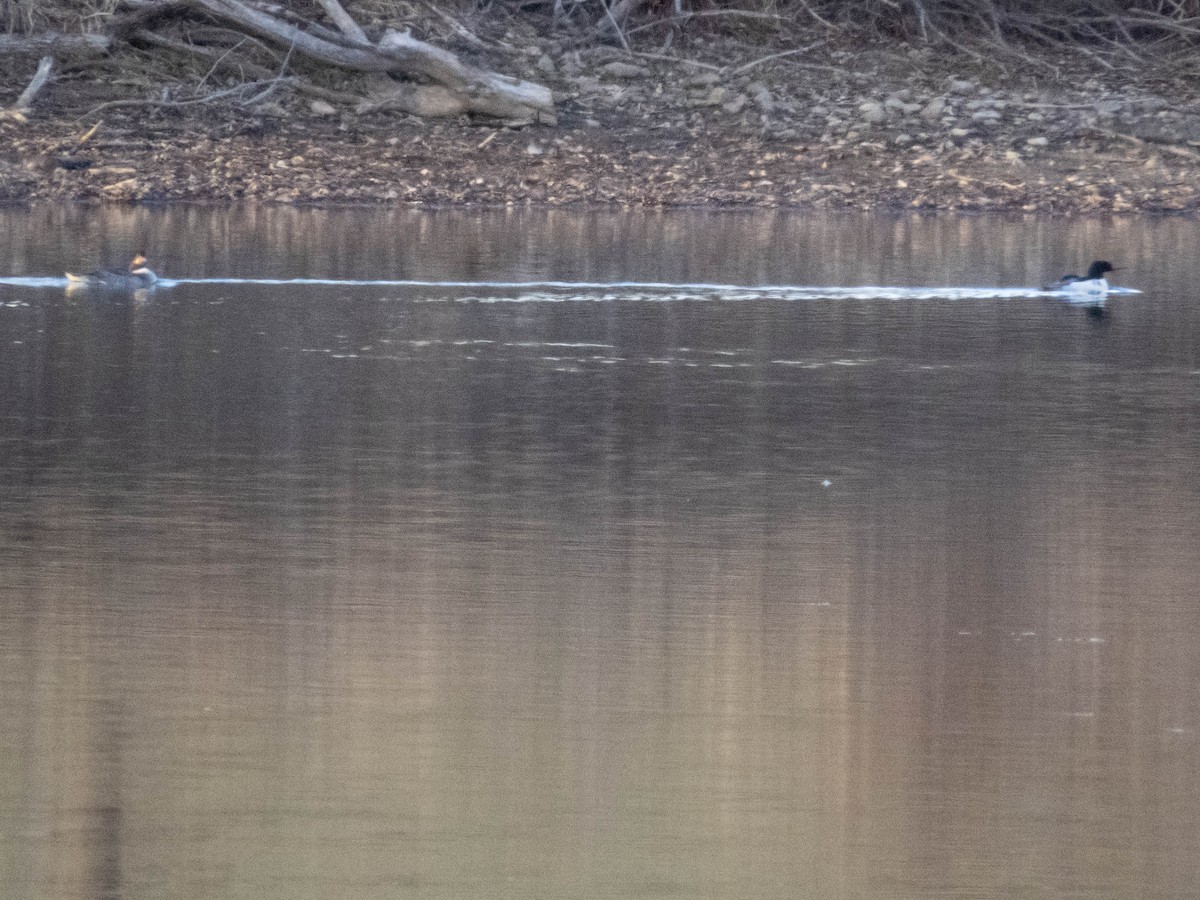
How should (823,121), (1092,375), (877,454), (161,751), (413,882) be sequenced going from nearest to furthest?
(413,882), (161,751), (877,454), (1092,375), (823,121)

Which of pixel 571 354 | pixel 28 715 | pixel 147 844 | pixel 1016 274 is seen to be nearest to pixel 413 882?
pixel 147 844

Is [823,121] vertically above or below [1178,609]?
above

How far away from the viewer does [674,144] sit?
29.2 meters

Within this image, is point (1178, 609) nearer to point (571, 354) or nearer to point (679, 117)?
point (571, 354)

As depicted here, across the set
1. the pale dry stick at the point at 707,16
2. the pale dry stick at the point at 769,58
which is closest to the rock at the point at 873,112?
the pale dry stick at the point at 769,58

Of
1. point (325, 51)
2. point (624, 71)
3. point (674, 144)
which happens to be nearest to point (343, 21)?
point (325, 51)

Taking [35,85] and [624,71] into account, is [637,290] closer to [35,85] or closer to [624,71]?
[624,71]

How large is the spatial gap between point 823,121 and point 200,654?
22.8 meters

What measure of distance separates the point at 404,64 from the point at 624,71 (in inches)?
116

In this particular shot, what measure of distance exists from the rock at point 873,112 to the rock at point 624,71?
282 cm

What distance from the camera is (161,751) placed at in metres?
6.84

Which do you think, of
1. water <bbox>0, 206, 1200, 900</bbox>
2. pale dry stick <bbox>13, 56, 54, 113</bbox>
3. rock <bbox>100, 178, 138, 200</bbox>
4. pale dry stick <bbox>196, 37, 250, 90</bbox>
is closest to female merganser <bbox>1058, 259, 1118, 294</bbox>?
water <bbox>0, 206, 1200, 900</bbox>

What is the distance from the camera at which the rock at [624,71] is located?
101ft

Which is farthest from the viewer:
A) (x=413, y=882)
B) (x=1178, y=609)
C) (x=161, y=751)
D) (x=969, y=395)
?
(x=969, y=395)
